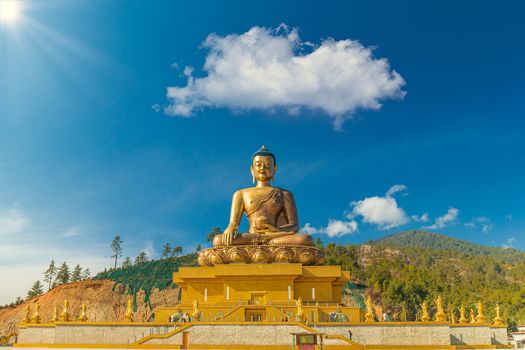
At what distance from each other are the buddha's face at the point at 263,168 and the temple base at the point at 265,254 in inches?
173

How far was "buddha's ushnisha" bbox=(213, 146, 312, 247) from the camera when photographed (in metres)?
21.0

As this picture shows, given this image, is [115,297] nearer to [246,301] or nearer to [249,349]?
[246,301]

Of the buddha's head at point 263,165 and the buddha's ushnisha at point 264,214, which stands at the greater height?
the buddha's head at point 263,165

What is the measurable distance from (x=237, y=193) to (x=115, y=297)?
30140mm

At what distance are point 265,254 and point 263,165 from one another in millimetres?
5046

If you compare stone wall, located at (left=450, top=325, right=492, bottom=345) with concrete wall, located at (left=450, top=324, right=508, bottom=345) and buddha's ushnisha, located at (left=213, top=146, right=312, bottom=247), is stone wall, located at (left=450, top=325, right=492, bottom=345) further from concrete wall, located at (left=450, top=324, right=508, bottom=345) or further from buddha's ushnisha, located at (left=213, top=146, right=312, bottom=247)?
buddha's ushnisha, located at (left=213, top=146, right=312, bottom=247)

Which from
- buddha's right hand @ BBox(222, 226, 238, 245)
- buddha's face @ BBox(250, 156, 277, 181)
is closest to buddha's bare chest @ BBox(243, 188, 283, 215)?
buddha's face @ BBox(250, 156, 277, 181)

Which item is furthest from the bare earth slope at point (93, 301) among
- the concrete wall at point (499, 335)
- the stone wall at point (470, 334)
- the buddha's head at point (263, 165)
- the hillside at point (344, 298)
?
the stone wall at point (470, 334)

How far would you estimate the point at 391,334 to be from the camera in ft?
51.7

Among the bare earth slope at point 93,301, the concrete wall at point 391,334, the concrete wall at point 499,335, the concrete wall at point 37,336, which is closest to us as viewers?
the concrete wall at point 391,334

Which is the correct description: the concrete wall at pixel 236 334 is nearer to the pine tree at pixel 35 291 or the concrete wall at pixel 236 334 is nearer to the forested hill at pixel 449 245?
the pine tree at pixel 35 291

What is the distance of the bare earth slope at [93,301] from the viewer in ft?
154

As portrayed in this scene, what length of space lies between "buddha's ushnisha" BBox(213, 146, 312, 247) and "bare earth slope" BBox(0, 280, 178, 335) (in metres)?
26.7

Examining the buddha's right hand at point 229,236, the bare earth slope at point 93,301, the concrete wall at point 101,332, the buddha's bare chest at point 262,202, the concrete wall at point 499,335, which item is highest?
the buddha's bare chest at point 262,202
